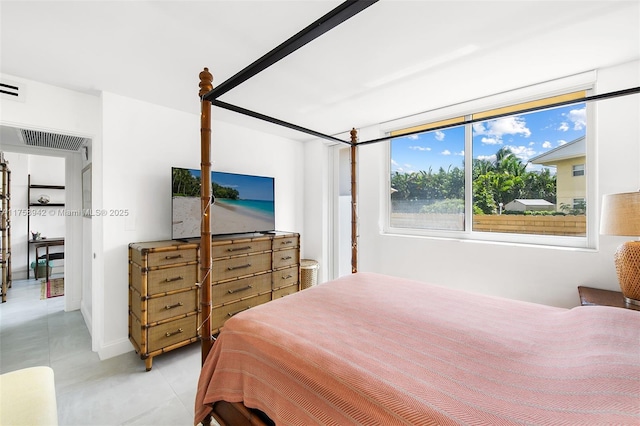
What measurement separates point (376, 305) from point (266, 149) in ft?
9.36

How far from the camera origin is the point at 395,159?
3.46 metres

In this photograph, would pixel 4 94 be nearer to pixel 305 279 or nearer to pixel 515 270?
pixel 305 279

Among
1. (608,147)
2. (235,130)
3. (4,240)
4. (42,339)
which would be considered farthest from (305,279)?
(4,240)

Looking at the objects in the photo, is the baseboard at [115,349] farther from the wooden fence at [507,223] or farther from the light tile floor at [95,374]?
the wooden fence at [507,223]

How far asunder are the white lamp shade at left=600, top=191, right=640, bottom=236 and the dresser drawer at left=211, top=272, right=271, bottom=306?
9.49 feet

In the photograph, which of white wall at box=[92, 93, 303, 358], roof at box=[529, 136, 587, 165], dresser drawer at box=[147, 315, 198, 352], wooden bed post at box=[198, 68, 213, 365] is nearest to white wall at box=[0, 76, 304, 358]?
white wall at box=[92, 93, 303, 358]

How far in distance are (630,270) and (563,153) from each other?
3.78 ft

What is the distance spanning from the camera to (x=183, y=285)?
94.0 inches

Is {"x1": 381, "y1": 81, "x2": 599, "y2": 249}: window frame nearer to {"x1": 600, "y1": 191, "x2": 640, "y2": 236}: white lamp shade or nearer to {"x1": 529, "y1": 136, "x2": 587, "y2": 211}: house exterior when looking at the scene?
{"x1": 529, "y1": 136, "x2": 587, "y2": 211}: house exterior

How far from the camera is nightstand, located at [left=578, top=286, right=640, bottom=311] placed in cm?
174

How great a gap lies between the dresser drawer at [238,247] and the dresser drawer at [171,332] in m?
0.62

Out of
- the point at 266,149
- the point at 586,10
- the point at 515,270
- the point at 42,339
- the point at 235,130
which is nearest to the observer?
the point at 586,10

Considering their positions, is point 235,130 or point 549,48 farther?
point 235,130

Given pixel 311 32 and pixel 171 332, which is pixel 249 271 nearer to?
pixel 171 332
